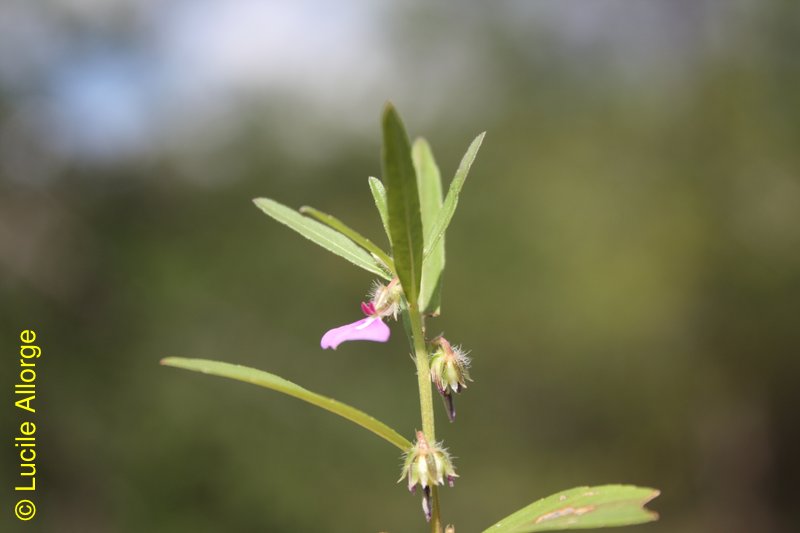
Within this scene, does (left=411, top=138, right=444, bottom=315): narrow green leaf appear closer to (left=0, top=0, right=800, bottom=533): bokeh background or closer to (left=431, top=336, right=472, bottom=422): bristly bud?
(left=431, top=336, right=472, bottom=422): bristly bud

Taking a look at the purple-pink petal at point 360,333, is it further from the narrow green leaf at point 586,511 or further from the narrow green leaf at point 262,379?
the narrow green leaf at point 586,511

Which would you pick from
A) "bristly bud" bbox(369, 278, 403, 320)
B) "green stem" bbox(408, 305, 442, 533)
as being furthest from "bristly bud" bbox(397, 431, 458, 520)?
"bristly bud" bbox(369, 278, 403, 320)

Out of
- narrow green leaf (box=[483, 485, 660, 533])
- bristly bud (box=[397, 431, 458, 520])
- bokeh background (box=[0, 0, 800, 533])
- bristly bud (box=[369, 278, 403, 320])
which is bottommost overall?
narrow green leaf (box=[483, 485, 660, 533])

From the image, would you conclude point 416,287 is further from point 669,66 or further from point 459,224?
point 669,66

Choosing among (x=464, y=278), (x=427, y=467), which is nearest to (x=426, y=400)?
(x=427, y=467)

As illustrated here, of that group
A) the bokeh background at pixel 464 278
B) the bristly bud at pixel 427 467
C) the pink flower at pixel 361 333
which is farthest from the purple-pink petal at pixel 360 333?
the bokeh background at pixel 464 278

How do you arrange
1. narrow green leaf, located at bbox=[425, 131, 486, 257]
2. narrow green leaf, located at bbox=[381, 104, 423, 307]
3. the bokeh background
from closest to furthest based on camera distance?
narrow green leaf, located at bbox=[381, 104, 423, 307] → narrow green leaf, located at bbox=[425, 131, 486, 257] → the bokeh background

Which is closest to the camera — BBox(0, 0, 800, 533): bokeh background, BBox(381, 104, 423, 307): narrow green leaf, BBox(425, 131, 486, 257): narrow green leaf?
BBox(381, 104, 423, 307): narrow green leaf
